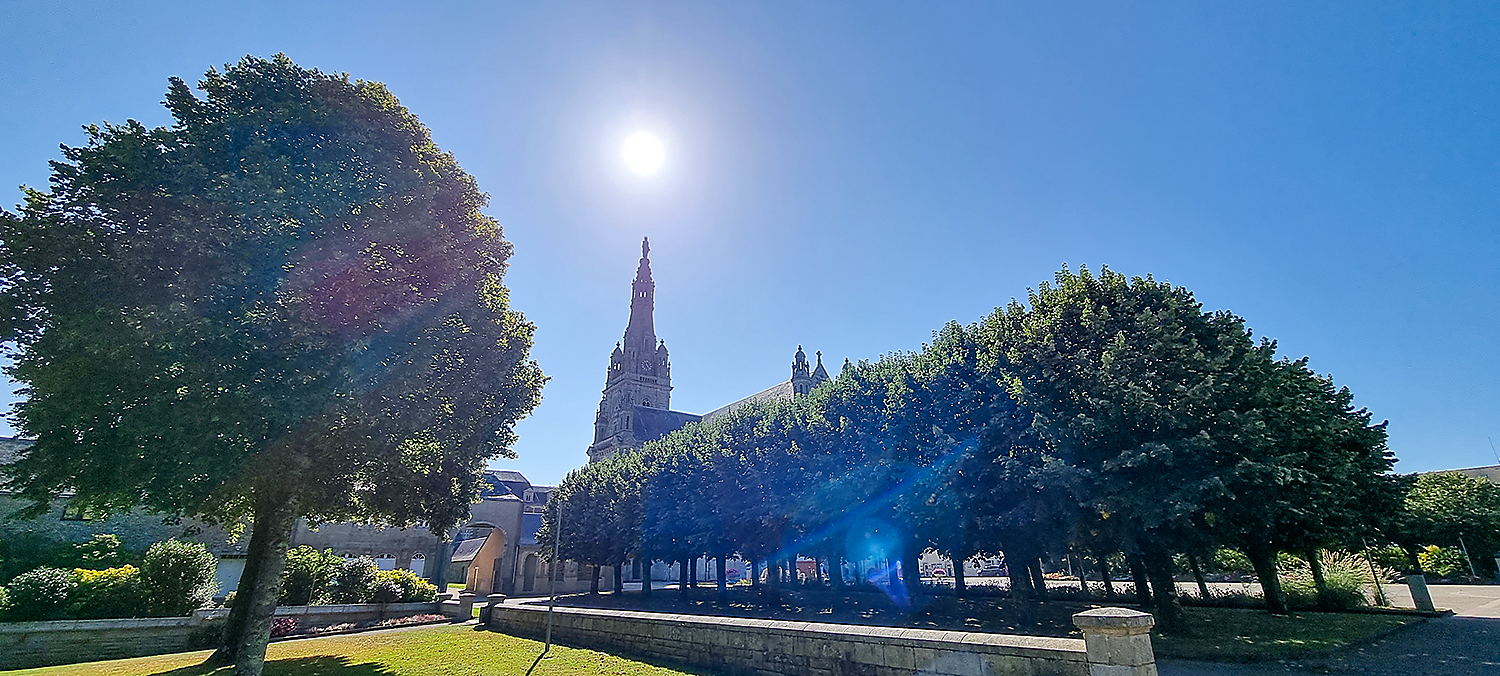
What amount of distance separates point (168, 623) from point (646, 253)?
269 ft

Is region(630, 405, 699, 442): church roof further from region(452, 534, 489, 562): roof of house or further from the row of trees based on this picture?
the row of trees

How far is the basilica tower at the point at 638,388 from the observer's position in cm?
7681

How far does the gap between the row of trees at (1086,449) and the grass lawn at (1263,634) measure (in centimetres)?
135

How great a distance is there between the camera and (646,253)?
9619 centimetres

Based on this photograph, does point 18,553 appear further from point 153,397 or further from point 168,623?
point 153,397

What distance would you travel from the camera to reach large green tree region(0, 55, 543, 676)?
10.1m

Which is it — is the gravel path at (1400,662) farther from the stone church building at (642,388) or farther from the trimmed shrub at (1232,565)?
the stone church building at (642,388)

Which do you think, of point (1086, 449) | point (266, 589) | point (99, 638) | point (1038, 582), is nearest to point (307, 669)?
point (266, 589)

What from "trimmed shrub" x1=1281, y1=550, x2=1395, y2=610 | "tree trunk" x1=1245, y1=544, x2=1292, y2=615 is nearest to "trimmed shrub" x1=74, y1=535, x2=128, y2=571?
"tree trunk" x1=1245, y1=544, x2=1292, y2=615

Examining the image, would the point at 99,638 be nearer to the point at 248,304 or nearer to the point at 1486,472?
the point at 248,304

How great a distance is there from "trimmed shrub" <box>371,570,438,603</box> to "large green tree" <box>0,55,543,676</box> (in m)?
12.8

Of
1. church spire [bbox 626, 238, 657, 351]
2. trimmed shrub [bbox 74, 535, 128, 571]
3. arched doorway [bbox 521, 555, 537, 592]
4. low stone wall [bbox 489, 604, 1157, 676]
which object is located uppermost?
church spire [bbox 626, 238, 657, 351]

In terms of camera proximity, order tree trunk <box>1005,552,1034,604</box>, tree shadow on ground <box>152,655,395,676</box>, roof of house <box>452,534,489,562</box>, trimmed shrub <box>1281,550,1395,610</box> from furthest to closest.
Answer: roof of house <box>452,534,489,562</box> < trimmed shrub <box>1281,550,1395,610</box> < tree trunk <box>1005,552,1034,604</box> < tree shadow on ground <box>152,655,395,676</box>

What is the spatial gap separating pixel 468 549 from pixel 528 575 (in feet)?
18.4
